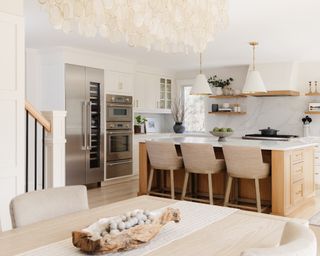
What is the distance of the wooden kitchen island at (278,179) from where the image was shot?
448 cm

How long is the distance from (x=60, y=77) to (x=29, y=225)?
4536 mm

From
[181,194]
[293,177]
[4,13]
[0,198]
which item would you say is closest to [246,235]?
[0,198]

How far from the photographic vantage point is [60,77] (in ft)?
19.8

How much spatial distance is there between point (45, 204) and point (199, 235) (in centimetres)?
85

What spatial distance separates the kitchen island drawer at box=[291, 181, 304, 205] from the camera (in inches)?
186

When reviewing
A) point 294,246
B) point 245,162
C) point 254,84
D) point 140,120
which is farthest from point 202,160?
point 294,246

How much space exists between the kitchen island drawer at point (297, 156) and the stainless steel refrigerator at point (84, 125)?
3.26 meters

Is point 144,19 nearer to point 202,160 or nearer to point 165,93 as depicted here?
point 202,160

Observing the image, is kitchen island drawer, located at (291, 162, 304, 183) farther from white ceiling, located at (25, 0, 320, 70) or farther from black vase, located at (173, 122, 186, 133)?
black vase, located at (173, 122, 186, 133)

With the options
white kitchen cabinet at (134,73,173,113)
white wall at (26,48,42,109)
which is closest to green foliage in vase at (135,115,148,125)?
white kitchen cabinet at (134,73,173,113)

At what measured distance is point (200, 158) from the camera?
4742mm

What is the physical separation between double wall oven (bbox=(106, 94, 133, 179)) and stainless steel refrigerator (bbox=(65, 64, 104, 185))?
19 centimetres

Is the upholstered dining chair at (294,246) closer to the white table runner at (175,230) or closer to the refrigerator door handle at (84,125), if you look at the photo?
the white table runner at (175,230)

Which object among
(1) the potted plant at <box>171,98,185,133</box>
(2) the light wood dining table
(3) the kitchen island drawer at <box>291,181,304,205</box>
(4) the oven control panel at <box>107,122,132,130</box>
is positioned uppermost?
(1) the potted plant at <box>171,98,185,133</box>
